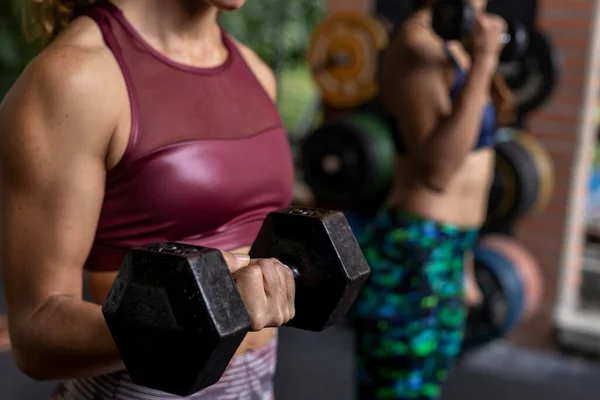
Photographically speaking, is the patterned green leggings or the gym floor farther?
the gym floor

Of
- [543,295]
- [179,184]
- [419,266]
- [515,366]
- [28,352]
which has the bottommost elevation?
[515,366]

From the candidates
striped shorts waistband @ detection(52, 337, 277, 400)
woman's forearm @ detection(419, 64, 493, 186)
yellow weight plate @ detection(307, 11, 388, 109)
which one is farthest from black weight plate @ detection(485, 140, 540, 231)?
striped shorts waistband @ detection(52, 337, 277, 400)

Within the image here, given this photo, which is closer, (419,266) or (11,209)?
(11,209)

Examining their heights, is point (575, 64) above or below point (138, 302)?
below

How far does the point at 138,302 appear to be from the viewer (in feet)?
1.33

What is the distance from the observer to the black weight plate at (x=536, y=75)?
68.6 inches

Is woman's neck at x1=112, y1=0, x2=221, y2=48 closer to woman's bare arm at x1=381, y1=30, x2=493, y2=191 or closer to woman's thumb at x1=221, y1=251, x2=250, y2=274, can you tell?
woman's thumb at x1=221, y1=251, x2=250, y2=274

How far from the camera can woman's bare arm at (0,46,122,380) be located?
0.50 m

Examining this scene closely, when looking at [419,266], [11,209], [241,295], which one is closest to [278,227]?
[241,295]

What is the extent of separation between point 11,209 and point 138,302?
0.18m

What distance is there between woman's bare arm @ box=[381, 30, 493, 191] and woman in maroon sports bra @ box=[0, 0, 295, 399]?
557 millimetres

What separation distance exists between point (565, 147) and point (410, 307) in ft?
3.41

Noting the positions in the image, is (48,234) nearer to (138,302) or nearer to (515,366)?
(138,302)

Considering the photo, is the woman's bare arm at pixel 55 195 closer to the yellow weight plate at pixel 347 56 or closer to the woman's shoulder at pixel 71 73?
the woman's shoulder at pixel 71 73
